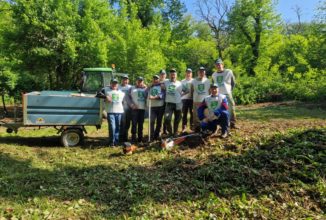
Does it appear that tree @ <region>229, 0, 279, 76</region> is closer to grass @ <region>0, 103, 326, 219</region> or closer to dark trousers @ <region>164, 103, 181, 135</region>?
dark trousers @ <region>164, 103, 181, 135</region>

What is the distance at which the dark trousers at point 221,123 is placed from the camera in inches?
336

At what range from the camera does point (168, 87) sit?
9547mm

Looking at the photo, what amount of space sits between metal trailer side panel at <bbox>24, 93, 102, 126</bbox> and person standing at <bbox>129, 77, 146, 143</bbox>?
892 mm

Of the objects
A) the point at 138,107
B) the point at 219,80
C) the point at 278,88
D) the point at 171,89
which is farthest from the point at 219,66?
the point at 278,88

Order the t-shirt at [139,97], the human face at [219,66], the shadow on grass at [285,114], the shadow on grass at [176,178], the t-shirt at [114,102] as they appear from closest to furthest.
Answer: the shadow on grass at [176,178]
the human face at [219,66]
the t-shirt at [114,102]
the t-shirt at [139,97]
the shadow on grass at [285,114]

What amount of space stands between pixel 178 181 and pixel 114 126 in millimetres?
3442

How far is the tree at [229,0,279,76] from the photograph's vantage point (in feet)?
109

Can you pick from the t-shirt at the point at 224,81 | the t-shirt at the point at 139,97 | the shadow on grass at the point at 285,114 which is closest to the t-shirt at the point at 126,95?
the t-shirt at the point at 139,97

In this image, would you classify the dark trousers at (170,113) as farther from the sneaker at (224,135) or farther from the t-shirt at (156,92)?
the sneaker at (224,135)

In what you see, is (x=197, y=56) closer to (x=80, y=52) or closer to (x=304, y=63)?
(x=304, y=63)

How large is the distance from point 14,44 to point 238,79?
16021 mm

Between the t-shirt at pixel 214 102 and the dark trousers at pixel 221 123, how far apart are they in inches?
9.0

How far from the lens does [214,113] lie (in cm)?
856

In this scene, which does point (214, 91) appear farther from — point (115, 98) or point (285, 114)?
point (285, 114)
